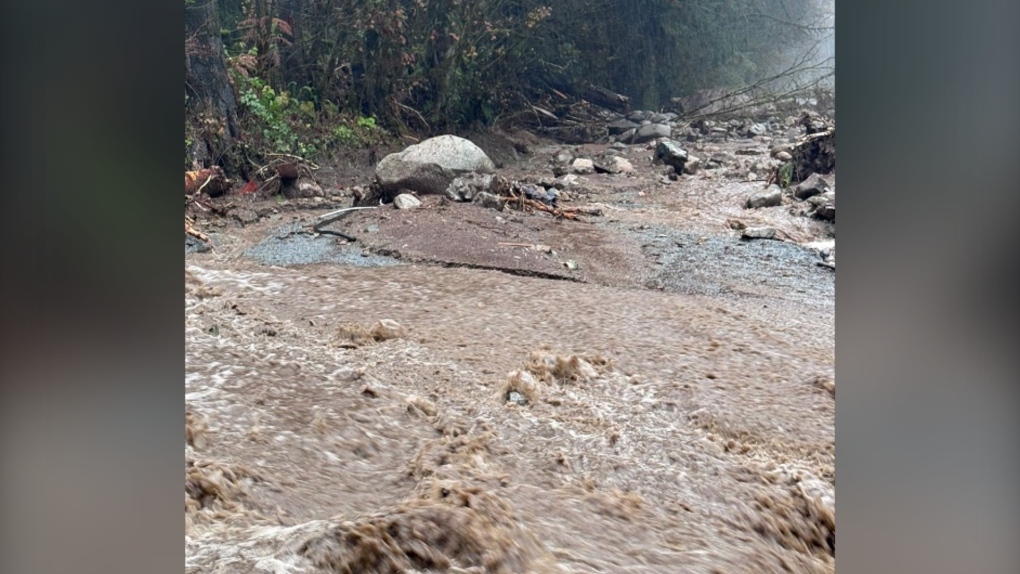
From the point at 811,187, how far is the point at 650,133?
504 mm

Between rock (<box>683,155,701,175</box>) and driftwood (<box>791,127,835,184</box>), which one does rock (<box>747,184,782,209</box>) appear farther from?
rock (<box>683,155,701,175</box>)

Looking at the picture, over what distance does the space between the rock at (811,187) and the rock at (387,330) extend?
1.23 meters

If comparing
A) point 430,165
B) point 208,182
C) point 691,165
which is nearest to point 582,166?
point 691,165

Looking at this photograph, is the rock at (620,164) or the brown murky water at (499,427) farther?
the rock at (620,164)

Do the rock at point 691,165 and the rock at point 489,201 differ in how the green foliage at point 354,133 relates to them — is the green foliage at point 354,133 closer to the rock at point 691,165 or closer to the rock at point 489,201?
the rock at point 489,201

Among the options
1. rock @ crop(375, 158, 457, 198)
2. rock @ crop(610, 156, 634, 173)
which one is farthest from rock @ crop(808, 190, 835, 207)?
rock @ crop(375, 158, 457, 198)

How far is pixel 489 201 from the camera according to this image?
2.53 meters

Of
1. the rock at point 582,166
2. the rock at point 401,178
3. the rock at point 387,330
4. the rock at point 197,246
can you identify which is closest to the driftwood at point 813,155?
the rock at point 582,166

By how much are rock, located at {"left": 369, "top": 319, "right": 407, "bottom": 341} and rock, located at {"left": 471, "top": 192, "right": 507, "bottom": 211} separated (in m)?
0.49

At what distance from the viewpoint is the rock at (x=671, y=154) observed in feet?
8.15

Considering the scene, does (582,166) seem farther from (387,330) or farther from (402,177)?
(387,330)

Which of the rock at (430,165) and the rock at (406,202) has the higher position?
the rock at (430,165)
